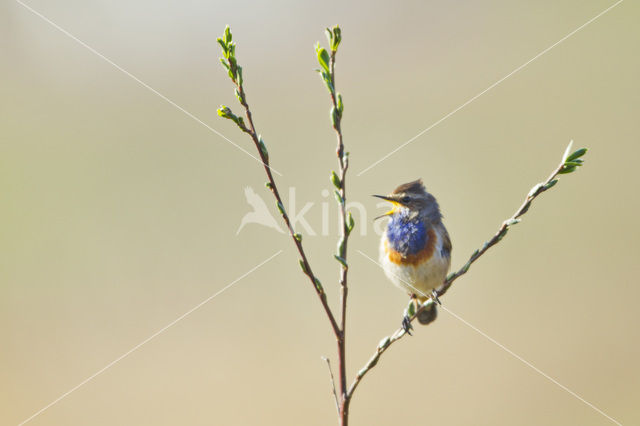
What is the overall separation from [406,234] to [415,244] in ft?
0.33

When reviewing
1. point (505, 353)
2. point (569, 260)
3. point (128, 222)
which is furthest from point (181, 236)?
point (569, 260)

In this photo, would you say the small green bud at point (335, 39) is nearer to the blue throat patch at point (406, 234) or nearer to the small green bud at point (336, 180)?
the small green bud at point (336, 180)

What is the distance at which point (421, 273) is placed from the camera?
3822mm

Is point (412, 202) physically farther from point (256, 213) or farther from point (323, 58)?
point (256, 213)

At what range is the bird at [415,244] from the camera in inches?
151

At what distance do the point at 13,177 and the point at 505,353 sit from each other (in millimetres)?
9654

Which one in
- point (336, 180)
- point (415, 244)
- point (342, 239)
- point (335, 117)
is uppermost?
point (335, 117)

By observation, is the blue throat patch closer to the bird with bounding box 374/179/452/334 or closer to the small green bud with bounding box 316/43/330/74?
the bird with bounding box 374/179/452/334

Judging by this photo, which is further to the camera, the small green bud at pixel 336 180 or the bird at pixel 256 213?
the bird at pixel 256 213

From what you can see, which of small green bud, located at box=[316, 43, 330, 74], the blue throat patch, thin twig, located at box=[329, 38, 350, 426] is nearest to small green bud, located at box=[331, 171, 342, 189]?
thin twig, located at box=[329, 38, 350, 426]

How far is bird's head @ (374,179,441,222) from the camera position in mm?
3980

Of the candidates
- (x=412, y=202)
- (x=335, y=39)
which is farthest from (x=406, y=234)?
(x=335, y=39)

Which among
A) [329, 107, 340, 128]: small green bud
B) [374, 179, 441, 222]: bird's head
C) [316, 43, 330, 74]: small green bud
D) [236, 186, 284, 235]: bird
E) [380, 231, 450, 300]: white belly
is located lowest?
[236, 186, 284, 235]: bird

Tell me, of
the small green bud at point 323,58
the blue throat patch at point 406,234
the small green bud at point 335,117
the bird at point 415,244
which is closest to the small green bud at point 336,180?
the small green bud at point 335,117
